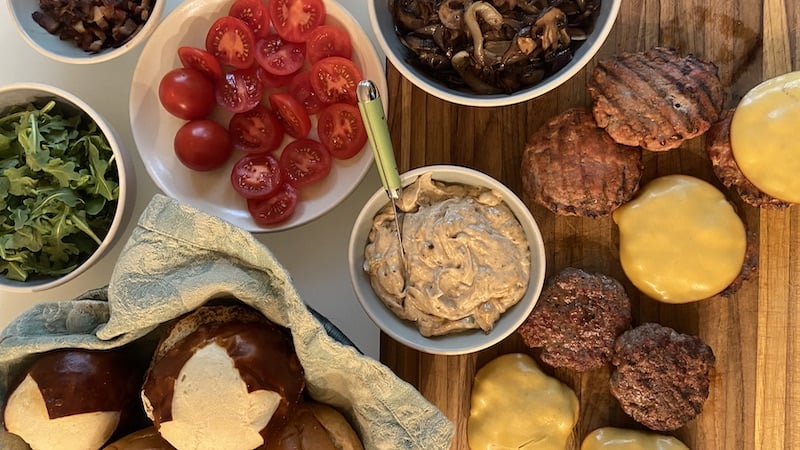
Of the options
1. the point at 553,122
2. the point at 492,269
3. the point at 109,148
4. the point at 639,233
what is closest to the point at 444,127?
the point at 553,122

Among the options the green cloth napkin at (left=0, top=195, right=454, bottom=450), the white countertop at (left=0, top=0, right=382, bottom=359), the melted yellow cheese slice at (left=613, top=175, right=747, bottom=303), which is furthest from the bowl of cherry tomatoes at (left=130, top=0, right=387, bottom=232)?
the melted yellow cheese slice at (left=613, top=175, right=747, bottom=303)

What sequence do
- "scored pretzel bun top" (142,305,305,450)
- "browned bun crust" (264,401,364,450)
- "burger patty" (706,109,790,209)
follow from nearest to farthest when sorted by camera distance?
"scored pretzel bun top" (142,305,305,450)
"browned bun crust" (264,401,364,450)
"burger patty" (706,109,790,209)

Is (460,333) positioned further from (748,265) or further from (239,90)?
(239,90)

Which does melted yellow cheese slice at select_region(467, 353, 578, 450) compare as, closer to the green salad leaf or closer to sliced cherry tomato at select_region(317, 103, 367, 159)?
sliced cherry tomato at select_region(317, 103, 367, 159)

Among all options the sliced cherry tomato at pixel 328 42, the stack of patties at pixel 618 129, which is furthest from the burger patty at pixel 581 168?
the sliced cherry tomato at pixel 328 42

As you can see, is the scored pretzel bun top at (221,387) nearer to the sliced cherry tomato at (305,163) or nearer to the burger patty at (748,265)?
the sliced cherry tomato at (305,163)
